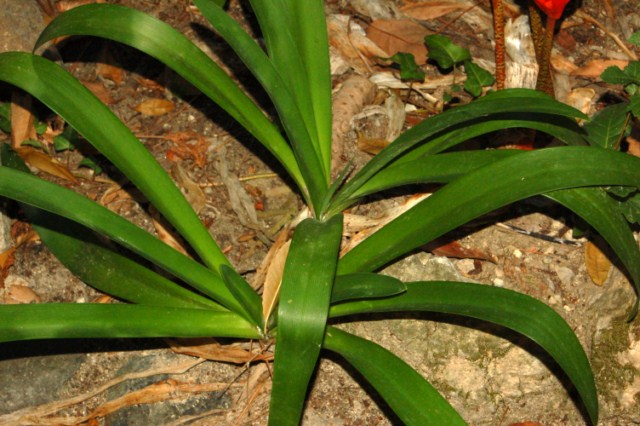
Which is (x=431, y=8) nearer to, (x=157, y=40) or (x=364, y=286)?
(x=157, y=40)

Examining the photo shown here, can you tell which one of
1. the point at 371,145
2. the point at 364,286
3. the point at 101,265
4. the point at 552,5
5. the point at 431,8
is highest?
the point at 431,8

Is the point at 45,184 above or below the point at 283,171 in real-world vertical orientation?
below

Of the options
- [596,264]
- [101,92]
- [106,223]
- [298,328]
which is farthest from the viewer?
[101,92]

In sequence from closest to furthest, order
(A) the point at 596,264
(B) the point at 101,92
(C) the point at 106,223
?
1. (C) the point at 106,223
2. (A) the point at 596,264
3. (B) the point at 101,92

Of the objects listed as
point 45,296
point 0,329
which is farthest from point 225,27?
point 45,296

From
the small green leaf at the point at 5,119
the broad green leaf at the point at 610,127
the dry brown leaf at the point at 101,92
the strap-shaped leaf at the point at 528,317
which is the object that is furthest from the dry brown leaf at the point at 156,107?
the broad green leaf at the point at 610,127

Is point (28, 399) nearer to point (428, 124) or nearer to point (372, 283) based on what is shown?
point (372, 283)

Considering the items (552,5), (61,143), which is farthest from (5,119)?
(552,5)

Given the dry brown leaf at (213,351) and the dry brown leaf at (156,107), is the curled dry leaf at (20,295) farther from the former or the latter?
the dry brown leaf at (156,107)
